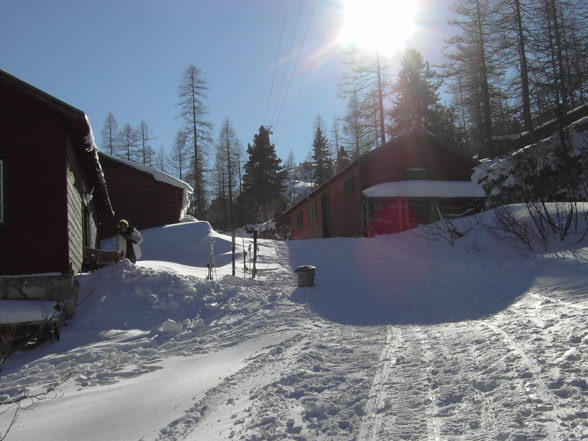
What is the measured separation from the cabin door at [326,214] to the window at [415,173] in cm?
597

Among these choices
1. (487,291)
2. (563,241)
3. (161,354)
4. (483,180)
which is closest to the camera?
(161,354)

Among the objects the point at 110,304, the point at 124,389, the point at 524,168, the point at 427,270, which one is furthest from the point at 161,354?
the point at 524,168

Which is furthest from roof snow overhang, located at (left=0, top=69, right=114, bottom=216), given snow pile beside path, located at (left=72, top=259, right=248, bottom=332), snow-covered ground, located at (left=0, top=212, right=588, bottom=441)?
snow-covered ground, located at (left=0, top=212, right=588, bottom=441)

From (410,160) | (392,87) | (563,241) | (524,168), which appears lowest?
(563,241)

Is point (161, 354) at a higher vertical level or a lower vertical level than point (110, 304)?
lower

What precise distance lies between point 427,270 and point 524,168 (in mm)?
5465

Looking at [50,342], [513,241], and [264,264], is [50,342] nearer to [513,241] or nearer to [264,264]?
[264,264]

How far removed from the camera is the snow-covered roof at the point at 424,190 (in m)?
19.8

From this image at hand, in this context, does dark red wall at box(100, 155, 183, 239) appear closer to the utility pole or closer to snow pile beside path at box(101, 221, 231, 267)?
snow pile beside path at box(101, 221, 231, 267)

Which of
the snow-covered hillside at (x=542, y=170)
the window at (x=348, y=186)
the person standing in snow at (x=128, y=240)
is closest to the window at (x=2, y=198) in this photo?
the person standing in snow at (x=128, y=240)

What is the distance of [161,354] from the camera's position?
6000mm

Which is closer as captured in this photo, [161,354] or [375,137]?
[161,354]

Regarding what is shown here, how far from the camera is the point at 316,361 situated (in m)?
4.89

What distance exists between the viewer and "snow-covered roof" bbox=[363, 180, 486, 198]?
19.8 meters
